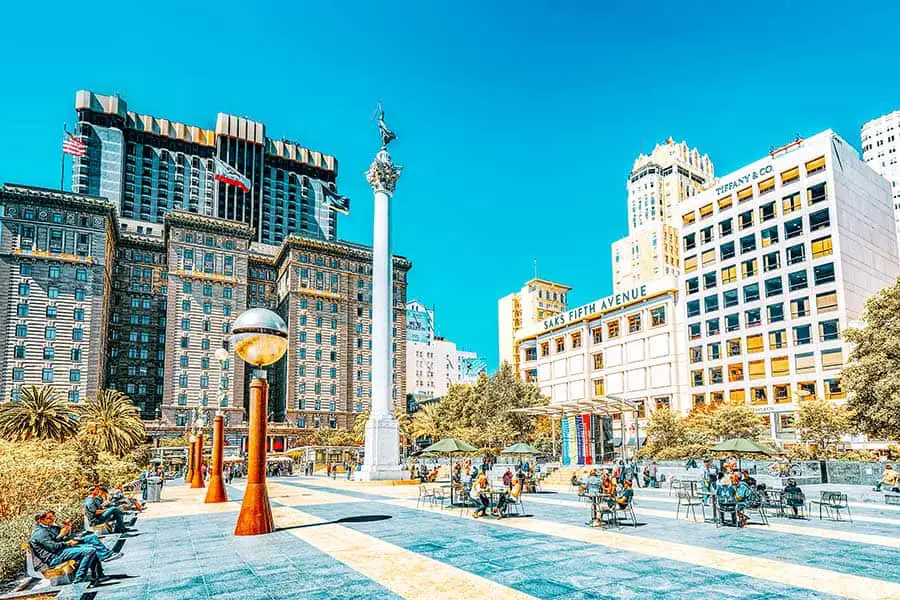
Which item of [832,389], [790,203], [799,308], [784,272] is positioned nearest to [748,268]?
A: [784,272]

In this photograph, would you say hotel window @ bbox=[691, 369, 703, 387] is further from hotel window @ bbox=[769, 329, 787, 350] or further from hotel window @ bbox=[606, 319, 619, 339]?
hotel window @ bbox=[606, 319, 619, 339]

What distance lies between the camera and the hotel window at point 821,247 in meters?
62.8

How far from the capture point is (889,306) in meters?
35.6

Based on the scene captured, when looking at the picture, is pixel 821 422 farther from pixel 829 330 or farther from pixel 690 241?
pixel 690 241

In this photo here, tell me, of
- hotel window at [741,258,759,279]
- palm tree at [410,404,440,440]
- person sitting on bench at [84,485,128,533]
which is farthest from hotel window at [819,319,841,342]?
person sitting on bench at [84,485,128,533]

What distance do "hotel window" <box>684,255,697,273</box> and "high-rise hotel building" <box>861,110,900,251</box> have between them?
446 ft

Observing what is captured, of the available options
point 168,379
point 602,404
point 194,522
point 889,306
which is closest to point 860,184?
point 889,306

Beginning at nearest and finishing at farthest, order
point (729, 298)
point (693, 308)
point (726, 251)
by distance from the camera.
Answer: point (729, 298), point (726, 251), point (693, 308)

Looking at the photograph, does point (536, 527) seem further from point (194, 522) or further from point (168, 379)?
point (168, 379)

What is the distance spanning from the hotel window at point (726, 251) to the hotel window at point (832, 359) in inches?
608

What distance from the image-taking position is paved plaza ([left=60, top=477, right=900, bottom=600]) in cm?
952

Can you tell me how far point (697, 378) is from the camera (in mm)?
73688

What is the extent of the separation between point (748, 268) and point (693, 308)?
25.3 feet

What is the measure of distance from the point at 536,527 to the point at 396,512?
575 centimetres
